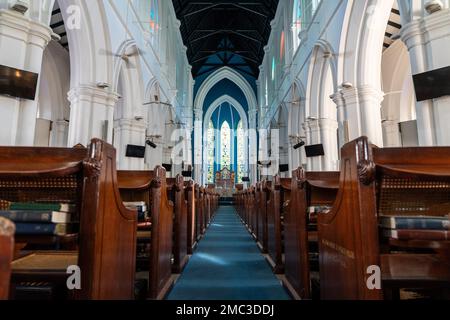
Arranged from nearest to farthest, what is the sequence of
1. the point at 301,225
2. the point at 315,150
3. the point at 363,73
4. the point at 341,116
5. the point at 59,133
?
the point at 301,225, the point at 363,73, the point at 341,116, the point at 315,150, the point at 59,133

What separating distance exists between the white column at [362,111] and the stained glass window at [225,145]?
1547 cm

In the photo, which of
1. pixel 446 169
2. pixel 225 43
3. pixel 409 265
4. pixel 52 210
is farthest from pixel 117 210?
pixel 225 43

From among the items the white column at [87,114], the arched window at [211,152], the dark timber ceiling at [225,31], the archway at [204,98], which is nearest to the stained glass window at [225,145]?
the arched window at [211,152]

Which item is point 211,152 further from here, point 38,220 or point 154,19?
point 38,220

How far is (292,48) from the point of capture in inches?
404

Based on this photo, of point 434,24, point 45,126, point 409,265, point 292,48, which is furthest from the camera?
point 292,48

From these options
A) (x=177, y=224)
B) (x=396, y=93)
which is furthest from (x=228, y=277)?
(x=396, y=93)

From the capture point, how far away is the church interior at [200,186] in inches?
44.9

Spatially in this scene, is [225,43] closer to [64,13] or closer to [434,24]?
[64,13]

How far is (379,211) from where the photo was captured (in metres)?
1.24

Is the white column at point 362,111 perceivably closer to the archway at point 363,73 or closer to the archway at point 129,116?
the archway at point 363,73

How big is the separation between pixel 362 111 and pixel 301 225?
14.7 ft

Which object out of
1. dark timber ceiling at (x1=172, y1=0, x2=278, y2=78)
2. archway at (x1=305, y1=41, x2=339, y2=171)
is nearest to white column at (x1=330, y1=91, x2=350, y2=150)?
archway at (x1=305, y1=41, x2=339, y2=171)

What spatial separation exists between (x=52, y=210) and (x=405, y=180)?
1.36 m
